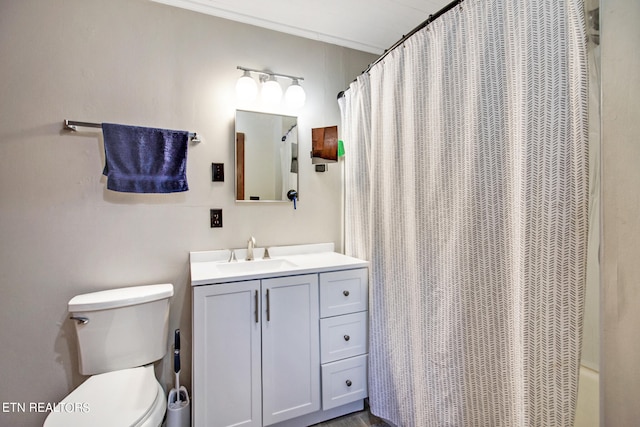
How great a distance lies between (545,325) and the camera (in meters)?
0.85

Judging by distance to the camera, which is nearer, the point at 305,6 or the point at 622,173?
the point at 622,173

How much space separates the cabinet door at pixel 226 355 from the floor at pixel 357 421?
47 centimetres

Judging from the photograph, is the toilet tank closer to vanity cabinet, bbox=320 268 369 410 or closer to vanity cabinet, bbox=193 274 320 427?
vanity cabinet, bbox=193 274 320 427

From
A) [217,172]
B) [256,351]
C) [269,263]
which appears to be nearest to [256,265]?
[269,263]

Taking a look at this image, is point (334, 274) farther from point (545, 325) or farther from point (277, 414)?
point (545, 325)

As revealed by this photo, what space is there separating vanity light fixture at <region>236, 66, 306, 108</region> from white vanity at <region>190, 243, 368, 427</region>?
105 cm

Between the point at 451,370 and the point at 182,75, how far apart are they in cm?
216

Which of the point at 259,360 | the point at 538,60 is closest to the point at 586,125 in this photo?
the point at 538,60

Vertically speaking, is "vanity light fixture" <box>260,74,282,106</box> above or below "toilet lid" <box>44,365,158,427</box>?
above

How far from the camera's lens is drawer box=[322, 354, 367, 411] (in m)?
1.59

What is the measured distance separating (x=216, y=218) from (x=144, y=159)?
53cm

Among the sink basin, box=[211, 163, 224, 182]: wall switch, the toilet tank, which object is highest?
box=[211, 163, 224, 182]: wall switch

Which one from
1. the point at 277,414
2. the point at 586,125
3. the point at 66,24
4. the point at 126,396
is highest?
the point at 66,24

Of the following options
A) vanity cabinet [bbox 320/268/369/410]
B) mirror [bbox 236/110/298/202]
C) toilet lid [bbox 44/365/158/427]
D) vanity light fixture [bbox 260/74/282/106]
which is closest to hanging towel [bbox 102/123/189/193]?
mirror [bbox 236/110/298/202]
